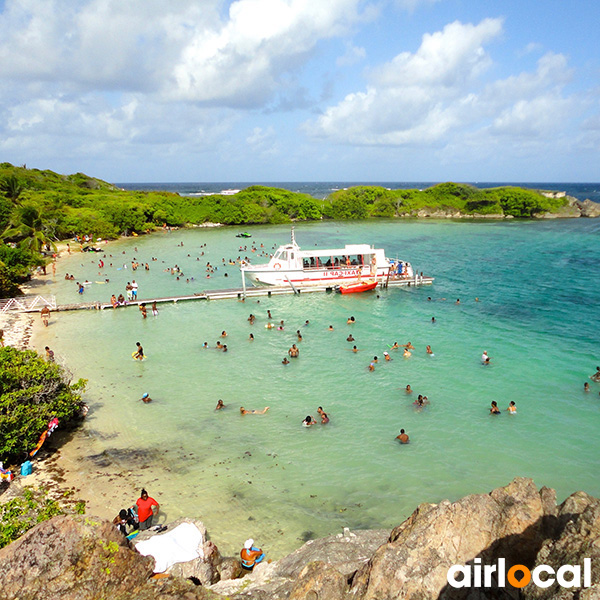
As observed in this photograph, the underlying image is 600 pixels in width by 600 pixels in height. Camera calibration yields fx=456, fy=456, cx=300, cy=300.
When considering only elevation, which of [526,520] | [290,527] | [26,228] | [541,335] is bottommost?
[290,527]

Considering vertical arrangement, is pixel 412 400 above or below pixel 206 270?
below

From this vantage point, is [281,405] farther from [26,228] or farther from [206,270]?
[26,228]

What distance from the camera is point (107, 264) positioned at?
52562 millimetres

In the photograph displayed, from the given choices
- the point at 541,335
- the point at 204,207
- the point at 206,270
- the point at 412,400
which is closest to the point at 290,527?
the point at 412,400

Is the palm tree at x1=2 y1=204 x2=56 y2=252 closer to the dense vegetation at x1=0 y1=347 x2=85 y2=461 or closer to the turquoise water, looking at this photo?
the turquoise water

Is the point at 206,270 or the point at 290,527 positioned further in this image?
the point at 206,270

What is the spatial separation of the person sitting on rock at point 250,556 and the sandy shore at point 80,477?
171 inches

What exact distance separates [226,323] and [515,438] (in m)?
19.9

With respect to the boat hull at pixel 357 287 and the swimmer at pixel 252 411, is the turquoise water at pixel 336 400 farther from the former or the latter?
the boat hull at pixel 357 287

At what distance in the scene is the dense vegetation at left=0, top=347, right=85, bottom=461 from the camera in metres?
15.1

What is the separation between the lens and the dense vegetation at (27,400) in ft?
49.6

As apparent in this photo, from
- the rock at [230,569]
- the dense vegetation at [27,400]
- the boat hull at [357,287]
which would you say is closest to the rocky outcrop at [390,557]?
the rock at [230,569]

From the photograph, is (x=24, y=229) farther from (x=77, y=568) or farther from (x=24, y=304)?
(x=77, y=568)

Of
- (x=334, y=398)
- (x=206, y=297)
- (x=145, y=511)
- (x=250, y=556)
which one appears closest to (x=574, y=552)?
(x=250, y=556)
